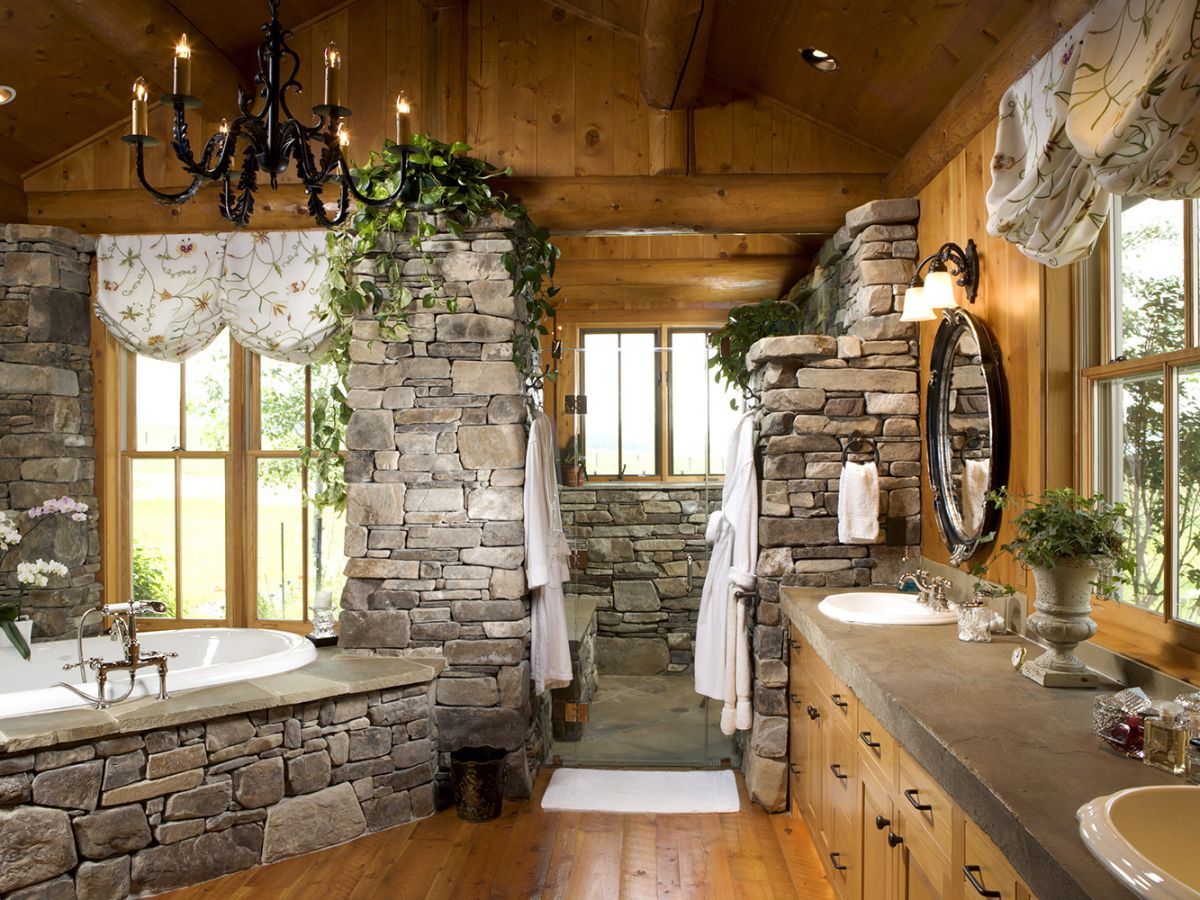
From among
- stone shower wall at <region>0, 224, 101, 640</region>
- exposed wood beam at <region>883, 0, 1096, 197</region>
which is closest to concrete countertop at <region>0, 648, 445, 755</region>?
stone shower wall at <region>0, 224, 101, 640</region>

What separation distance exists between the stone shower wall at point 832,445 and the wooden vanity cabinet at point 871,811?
13 centimetres

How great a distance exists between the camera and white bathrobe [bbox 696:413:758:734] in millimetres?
3539

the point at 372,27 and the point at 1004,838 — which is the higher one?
the point at 372,27

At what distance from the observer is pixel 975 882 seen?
1.45m

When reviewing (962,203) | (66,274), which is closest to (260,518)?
(66,274)

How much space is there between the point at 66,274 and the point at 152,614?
160 centimetres

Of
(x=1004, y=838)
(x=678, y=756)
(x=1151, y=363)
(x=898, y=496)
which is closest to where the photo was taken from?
(x=1004, y=838)

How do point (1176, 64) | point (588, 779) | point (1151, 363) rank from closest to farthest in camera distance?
1. point (1176, 64)
2. point (1151, 363)
3. point (588, 779)

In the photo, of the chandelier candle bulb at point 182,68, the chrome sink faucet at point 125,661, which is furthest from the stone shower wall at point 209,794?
the chandelier candle bulb at point 182,68

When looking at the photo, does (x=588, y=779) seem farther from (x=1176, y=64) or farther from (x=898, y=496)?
(x=1176, y=64)

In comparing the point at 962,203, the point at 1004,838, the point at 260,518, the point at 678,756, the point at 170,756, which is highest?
the point at 962,203

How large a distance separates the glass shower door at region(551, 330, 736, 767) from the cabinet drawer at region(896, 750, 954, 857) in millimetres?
2132

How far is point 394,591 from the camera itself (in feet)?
11.6

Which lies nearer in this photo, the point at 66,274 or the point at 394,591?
the point at 394,591
